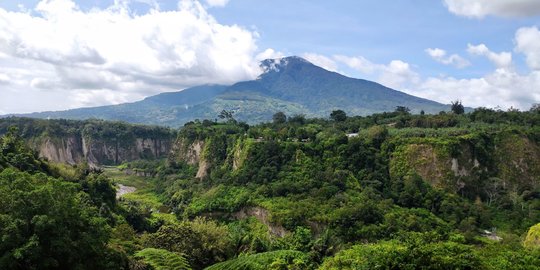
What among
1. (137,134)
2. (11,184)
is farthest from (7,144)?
(137,134)

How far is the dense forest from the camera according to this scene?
62.4ft

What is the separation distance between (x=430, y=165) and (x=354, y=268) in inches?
1281

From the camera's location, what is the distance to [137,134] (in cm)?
12269

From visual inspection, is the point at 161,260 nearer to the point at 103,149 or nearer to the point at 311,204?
the point at 311,204

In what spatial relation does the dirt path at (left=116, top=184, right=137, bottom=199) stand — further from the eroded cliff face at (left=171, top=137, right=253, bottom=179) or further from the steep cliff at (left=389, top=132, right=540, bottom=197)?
the steep cliff at (left=389, top=132, right=540, bottom=197)

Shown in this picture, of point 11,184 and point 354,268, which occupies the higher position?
point 11,184

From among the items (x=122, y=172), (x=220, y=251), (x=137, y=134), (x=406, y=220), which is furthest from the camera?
(x=137, y=134)

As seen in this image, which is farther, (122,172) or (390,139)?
(122,172)

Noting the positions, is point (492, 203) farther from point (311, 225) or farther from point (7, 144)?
point (7, 144)

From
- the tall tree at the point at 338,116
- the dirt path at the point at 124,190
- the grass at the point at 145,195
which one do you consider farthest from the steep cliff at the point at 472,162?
the dirt path at the point at 124,190

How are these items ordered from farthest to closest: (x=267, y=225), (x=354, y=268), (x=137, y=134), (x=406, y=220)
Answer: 1. (x=137, y=134)
2. (x=267, y=225)
3. (x=406, y=220)
4. (x=354, y=268)

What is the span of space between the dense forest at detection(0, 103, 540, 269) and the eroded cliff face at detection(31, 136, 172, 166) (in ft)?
143

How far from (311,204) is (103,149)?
89297 mm

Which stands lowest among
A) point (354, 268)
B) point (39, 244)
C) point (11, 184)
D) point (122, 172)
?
point (122, 172)
